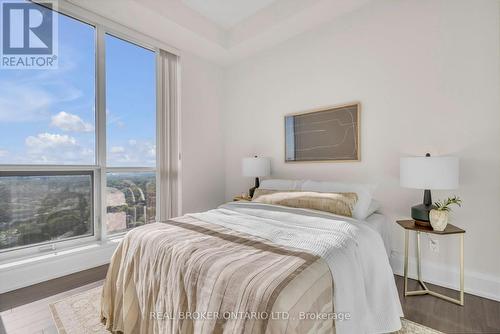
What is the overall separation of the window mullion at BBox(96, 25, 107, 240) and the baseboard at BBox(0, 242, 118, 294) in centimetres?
21

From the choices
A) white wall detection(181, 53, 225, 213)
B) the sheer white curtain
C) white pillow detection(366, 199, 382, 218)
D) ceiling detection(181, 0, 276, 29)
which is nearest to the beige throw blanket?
white pillow detection(366, 199, 382, 218)

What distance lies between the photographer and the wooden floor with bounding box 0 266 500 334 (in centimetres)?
161

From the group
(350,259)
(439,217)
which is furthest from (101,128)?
(439,217)

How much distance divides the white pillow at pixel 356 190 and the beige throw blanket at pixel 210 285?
3.69ft

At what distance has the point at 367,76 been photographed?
102 inches

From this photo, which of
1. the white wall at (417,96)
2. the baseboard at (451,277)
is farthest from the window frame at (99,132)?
the baseboard at (451,277)

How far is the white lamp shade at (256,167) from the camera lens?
3.17 meters

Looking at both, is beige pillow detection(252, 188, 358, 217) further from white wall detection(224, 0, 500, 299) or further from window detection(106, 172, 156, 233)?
window detection(106, 172, 156, 233)

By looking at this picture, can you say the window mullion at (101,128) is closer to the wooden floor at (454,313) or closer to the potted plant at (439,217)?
the wooden floor at (454,313)

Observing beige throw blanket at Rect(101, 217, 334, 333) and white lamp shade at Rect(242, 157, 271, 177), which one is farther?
white lamp shade at Rect(242, 157, 271, 177)

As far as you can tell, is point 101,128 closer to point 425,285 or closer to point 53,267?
point 53,267

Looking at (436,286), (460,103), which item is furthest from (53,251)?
(460,103)

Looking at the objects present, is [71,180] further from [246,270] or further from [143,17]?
[246,270]

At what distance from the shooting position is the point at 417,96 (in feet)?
7.52
